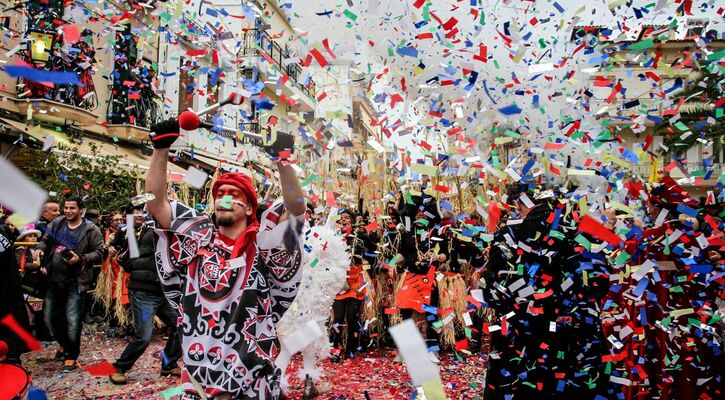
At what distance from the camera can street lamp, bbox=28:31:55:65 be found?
31.3ft

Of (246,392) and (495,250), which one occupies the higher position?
(495,250)

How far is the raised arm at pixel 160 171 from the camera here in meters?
3.21

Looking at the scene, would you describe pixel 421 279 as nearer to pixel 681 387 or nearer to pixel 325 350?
pixel 325 350

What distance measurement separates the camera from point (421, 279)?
7.89 m

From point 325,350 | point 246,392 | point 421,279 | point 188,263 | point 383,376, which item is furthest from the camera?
point 421,279

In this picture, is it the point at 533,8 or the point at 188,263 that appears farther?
the point at 533,8

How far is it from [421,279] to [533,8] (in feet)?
13.2

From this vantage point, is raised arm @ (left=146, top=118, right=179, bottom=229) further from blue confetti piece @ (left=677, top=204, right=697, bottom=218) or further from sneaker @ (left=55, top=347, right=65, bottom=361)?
sneaker @ (left=55, top=347, right=65, bottom=361)

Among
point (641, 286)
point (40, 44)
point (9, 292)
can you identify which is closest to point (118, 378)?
point (9, 292)

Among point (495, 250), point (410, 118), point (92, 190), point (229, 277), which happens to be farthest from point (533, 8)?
point (92, 190)

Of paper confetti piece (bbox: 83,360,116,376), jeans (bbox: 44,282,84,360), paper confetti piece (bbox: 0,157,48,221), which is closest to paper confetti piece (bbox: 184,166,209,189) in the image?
paper confetti piece (bbox: 0,157,48,221)

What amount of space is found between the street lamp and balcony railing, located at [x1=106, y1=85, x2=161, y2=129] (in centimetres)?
532

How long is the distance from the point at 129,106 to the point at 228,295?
627 inches

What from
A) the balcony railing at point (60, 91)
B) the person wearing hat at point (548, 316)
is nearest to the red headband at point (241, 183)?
the person wearing hat at point (548, 316)
